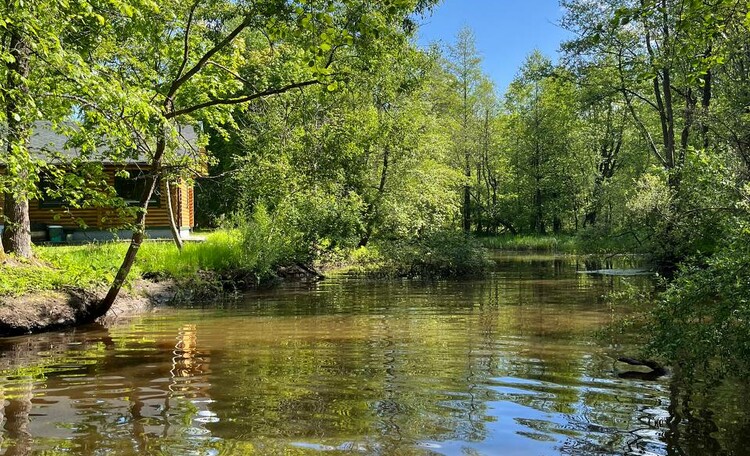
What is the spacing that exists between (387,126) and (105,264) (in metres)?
16.2

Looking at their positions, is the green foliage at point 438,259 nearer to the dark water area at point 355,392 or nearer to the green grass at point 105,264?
Answer: the green grass at point 105,264

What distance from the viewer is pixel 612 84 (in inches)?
1053

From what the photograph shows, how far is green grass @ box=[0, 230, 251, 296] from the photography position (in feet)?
38.7

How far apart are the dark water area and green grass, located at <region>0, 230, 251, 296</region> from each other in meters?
1.65

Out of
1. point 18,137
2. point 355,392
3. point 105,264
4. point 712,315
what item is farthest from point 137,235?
point 712,315

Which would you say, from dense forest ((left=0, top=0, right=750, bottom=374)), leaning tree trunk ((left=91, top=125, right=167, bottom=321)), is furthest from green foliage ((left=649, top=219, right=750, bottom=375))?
leaning tree trunk ((left=91, top=125, right=167, bottom=321))

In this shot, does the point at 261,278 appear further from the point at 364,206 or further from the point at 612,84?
the point at 612,84

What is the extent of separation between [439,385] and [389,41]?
9440 mm

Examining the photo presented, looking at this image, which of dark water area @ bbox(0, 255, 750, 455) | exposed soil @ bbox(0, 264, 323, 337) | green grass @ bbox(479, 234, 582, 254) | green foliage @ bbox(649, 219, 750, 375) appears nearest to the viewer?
dark water area @ bbox(0, 255, 750, 455)

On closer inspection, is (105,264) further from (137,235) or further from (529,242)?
(529,242)

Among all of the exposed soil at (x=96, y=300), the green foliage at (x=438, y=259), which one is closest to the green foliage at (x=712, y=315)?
the exposed soil at (x=96, y=300)

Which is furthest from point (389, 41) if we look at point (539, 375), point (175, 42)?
point (539, 375)

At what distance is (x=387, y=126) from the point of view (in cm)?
2798

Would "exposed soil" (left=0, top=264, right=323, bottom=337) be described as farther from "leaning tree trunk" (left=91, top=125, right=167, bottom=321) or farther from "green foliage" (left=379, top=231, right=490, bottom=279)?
"green foliage" (left=379, top=231, right=490, bottom=279)
